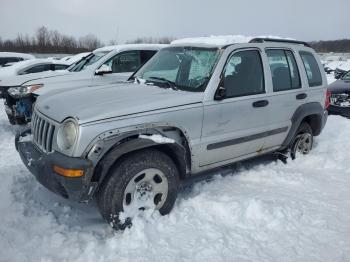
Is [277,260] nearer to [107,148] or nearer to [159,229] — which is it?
[159,229]

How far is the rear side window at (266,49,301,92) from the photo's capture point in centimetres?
471

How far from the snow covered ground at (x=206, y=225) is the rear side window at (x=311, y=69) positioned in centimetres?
150

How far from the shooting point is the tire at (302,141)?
18.0ft

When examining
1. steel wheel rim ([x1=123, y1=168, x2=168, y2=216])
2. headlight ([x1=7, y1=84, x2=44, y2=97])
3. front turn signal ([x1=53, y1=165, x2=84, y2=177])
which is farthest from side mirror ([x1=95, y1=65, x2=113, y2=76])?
front turn signal ([x1=53, y1=165, x2=84, y2=177])

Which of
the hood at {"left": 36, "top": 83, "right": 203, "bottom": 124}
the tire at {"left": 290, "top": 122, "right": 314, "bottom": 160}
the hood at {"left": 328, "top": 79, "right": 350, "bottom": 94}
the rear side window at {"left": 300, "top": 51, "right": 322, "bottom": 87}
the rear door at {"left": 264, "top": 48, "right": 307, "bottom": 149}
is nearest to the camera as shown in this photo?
the hood at {"left": 36, "top": 83, "right": 203, "bottom": 124}

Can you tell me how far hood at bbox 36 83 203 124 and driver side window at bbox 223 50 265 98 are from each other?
50 cm

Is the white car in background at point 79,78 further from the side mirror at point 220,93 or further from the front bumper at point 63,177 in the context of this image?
the front bumper at point 63,177

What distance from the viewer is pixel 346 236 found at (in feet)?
11.5

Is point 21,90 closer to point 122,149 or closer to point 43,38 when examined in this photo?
point 122,149

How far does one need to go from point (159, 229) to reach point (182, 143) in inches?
36.0

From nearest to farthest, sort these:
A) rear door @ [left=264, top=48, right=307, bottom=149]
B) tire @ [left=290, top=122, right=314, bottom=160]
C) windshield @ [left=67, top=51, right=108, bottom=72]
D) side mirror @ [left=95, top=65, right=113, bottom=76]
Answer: rear door @ [left=264, top=48, right=307, bottom=149] < tire @ [left=290, top=122, right=314, bottom=160] < side mirror @ [left=95, top=65, right=113, bottom=76] < windshield @ [left=67, top=51, right=108, bottom=72]

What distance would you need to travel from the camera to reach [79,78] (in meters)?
7.35

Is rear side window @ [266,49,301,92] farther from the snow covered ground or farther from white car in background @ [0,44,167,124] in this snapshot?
white car in background @ [0,44,167,124]

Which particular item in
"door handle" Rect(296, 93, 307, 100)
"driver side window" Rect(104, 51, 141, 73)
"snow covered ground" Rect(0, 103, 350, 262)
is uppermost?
"driver side window" Rect(104, 51, 141, 73)
